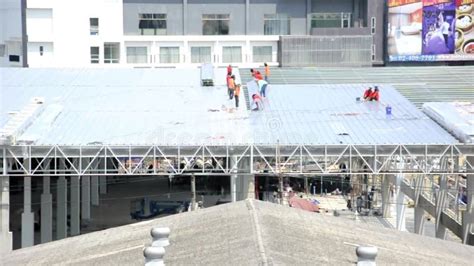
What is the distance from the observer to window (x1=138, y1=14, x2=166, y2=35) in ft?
193

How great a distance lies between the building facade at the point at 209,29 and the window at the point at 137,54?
67 mm

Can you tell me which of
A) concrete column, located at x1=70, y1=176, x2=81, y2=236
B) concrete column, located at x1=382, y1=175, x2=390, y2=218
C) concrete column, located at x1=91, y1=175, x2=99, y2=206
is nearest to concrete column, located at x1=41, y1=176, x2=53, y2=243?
concrete column, located at x1=70, y1=176, x2=81, y2=236

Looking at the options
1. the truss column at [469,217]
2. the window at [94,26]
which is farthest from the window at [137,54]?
the truss column at [469,217]

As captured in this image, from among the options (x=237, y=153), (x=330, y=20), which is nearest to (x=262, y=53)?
(x=330, y=20)

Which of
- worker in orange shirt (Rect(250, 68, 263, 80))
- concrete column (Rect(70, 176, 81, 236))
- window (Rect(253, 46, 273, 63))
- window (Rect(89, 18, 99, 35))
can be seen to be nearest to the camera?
worker in orange shirt (Rect(250, 68, 263, 80))

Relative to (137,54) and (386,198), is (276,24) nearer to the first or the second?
(137,54)

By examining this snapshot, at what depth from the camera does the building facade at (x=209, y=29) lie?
188 ft

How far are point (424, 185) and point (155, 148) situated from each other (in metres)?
11.9

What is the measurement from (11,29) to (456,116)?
35317 mm

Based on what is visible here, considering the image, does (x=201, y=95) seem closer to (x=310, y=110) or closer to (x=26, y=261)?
(x=310, y=110)

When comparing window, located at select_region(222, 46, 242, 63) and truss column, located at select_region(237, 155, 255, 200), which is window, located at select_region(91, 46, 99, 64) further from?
truss column, located at select_region(237, 155, 255, 200)

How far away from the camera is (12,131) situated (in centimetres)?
2564

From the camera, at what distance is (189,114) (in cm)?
2945

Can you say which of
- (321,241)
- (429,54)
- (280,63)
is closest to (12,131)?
(321,241)
